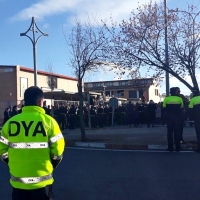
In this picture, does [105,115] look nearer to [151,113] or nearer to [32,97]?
[151,113]

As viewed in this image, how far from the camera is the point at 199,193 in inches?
273

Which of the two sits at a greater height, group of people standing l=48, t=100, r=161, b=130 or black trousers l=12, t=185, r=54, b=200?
group of people standing l=48, t=100, r=161, b=130

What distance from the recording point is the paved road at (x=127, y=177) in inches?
276

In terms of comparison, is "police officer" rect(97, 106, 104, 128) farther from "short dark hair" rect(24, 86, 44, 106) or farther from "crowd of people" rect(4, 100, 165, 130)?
"short dark hair" rect(24, 86, 44, 106)

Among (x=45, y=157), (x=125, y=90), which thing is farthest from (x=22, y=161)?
(x=125, y=90)

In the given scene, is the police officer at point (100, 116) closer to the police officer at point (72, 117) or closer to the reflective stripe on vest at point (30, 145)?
the police officer at point (72, 117)

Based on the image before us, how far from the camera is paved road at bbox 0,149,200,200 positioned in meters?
7.01

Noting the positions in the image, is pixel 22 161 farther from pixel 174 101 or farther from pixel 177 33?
pixel 177 33

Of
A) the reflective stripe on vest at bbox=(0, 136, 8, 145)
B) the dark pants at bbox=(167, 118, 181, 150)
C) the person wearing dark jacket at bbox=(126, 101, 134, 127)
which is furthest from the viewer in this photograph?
the person wearing dark jacket at bbox=(126, 101, 134, 127)

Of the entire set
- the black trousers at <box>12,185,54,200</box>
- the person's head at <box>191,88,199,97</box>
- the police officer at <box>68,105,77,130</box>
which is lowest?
the black trousers at <box>12,185,54,200</box>

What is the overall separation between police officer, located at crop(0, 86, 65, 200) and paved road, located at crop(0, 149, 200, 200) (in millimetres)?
3080

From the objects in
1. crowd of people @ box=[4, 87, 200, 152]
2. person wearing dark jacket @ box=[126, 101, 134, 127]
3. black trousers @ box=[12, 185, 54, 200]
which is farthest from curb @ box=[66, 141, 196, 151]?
person wearing dark jacket @ box=[126, 101, 134, 127]

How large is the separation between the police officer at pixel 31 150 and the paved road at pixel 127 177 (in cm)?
308

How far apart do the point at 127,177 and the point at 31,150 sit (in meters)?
4.81
